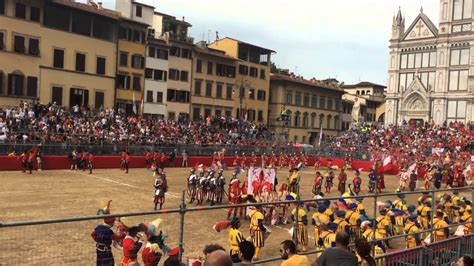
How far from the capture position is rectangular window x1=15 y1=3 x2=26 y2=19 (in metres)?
40.8

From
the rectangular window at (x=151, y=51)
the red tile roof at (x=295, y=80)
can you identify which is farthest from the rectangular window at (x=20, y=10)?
the red tile roof at (x=295, y=80)

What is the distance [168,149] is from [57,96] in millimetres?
12199

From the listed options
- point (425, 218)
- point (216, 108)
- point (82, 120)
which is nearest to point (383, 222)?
point (425, 218)

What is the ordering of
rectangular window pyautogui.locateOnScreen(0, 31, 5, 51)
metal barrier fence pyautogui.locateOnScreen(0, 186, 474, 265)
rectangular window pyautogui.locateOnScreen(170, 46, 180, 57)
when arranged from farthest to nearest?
1. rectangular window pyautogui.locateOnScreen(170, 46, 180, 57)
2. rectangular window pyautogui.locateOnScreen(0, 31, 5, 51)
3. metal barrier fence pyautogui.locateOnScreen(0, 186, 474, 265)

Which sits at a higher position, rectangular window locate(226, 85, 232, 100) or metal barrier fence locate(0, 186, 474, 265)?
rectangular window locate(226, 85, 232, 100)

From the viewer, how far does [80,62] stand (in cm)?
4631

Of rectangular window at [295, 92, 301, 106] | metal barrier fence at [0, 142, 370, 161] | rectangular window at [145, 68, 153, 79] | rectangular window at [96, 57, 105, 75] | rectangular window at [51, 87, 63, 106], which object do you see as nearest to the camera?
metal barrier fence at [0, 142, 370, 161]

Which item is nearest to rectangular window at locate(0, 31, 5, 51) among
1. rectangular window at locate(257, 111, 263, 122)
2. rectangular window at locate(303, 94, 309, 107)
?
rectangular window at locate(257, 111, 263, 122)

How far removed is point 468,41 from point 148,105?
149ft

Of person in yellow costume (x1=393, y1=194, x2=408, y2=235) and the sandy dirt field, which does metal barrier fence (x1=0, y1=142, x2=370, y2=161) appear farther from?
person in yellow costume (x1=393, y1=194, x2=408, y2=235)

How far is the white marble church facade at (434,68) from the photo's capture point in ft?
220

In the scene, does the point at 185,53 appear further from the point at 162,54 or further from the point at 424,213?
the point at 424,213

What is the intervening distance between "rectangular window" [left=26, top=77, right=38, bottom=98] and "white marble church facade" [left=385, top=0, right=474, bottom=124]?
5340 centimetres

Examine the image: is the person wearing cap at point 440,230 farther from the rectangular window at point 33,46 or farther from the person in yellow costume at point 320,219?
the rectangular window at point 33,46
